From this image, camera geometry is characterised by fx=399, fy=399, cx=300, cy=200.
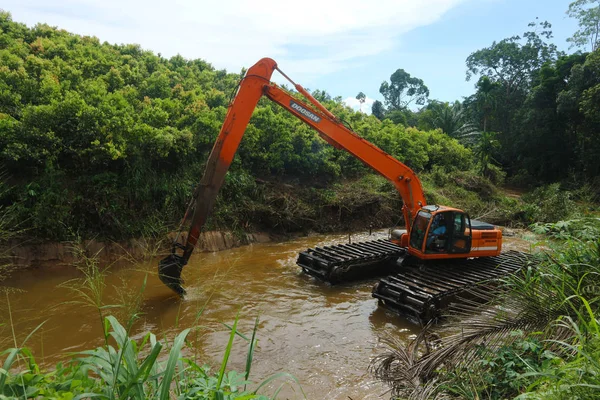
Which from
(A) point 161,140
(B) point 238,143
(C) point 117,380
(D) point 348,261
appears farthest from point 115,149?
(C) point 117,380

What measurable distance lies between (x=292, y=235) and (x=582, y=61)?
2040 centimetres

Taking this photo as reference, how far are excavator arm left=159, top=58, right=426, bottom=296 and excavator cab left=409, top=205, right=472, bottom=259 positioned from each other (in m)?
0.79

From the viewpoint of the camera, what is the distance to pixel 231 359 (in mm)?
5766

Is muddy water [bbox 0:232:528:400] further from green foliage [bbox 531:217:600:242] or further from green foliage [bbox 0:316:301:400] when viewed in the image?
green foliage [bbox 531:217:600:242]

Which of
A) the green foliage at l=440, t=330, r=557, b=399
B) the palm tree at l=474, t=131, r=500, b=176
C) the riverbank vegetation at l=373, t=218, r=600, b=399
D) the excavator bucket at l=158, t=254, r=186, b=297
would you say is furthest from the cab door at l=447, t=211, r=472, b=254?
the palm tree at l=474, t=131, r=500, b=176

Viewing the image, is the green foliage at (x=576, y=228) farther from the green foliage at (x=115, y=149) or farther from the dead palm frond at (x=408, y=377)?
the green foliage at (x=115, y=149)

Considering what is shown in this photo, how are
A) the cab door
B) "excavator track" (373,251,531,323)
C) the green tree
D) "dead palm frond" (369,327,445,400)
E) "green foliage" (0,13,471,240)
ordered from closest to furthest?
"dead palm frond" (369,327,445,400) → "excavator track" (373,251,531,323) → the cab door → "green foliage" (0,13,471,240) → the green tree

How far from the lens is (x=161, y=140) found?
37.1 feet

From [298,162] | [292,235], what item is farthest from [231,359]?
[298,162]

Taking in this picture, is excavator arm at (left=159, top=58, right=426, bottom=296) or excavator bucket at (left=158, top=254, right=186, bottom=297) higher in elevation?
excavator arm at (left=159, top=58, right=426, bottom=296)

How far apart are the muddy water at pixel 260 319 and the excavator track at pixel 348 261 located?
277 millimetres

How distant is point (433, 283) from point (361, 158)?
120 inches

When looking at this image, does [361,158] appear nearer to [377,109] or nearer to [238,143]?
[238,143]

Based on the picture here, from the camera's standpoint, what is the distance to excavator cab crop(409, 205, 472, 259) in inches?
320
